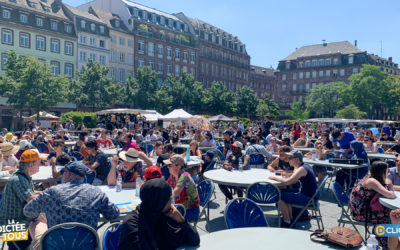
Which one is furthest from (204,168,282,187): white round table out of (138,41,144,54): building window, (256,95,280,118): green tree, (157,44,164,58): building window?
(256,95,280,118): green tree

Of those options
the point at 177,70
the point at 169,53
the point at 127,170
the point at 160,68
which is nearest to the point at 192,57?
the point at 177,70

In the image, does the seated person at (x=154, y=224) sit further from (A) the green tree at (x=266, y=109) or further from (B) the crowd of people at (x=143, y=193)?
(A) the green tree at (x=266, y=109)

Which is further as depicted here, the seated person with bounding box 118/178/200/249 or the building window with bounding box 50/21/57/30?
the building window with bounding box 50/21/57/30

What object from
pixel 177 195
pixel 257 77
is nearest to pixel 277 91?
pixel 257 77

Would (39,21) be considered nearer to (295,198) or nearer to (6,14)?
(6,14)

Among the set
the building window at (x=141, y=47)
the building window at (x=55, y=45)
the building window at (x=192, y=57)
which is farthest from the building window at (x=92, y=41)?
the building window at (x=192, y=57)

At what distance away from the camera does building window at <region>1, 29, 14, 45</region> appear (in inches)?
1402

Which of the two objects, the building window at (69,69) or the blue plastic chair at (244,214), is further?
the building window at (69,69)

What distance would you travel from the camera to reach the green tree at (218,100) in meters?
50.4

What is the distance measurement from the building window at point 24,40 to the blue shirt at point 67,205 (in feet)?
132

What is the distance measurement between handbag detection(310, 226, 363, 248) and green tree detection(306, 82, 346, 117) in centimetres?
6607

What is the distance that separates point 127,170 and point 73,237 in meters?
2.74

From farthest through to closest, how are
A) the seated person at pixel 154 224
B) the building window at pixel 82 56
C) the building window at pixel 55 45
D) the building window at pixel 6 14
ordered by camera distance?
1. the building window at pixel 82 56
2. the building window at pixel 55 45
3. the building window at pixel 6 14
4. the seated person at pixel 154 224

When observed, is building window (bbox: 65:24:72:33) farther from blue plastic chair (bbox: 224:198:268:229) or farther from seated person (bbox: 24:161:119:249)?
blue plastic chair (bbox: 224:198:268:229)
